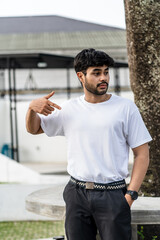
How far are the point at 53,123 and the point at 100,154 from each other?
0.36 metres

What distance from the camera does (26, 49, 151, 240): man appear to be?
2188 millimetres

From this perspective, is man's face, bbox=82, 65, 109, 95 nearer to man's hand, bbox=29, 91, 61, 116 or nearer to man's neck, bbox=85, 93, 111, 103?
man's neck, bbox=85, 93, 111, 103

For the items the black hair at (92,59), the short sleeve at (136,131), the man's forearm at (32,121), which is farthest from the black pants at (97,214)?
the black hair at (92,59)

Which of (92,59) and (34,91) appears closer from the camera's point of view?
(92,59)

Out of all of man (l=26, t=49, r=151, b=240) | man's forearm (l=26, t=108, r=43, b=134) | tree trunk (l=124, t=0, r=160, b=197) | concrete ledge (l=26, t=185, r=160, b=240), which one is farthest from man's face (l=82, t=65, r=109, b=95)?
tree trunk (l=124, t=0, r=160, b=197)

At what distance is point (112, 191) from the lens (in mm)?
2205

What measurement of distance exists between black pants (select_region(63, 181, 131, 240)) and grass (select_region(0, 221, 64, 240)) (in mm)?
3302

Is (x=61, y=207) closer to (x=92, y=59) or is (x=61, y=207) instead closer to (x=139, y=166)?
(x=139, y=166)

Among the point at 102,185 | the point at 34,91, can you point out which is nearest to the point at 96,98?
the point at 102,185

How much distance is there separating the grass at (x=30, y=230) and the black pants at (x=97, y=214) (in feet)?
10.8

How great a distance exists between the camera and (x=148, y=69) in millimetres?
3369

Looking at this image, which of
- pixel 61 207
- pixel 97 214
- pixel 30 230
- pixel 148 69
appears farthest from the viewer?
pixel 30 230

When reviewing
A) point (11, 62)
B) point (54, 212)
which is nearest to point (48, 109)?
point (54, 212)

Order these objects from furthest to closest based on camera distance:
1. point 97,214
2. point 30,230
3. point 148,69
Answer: point 30,230 < point 148,69 < point 97,214
